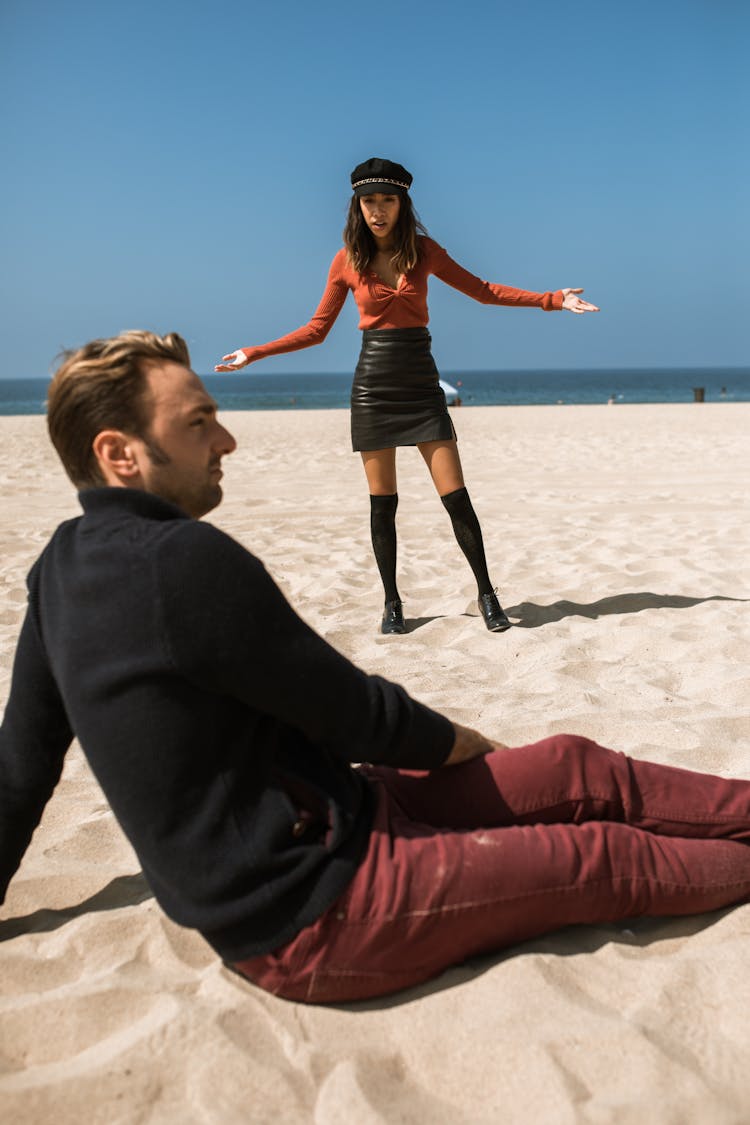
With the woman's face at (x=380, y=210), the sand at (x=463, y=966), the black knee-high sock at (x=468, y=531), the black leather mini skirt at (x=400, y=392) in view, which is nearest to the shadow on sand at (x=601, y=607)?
the sand at (x=463, y=966)

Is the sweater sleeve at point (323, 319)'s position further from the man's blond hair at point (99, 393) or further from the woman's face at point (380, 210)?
the man's blond hair at point (99, 393)

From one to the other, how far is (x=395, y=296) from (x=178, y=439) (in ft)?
9.87

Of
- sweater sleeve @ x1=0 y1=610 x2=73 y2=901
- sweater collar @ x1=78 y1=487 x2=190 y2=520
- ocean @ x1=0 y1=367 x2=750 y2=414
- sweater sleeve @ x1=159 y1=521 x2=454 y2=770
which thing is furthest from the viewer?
ocean @ x1=0 y1=367 x2=750 y2=414

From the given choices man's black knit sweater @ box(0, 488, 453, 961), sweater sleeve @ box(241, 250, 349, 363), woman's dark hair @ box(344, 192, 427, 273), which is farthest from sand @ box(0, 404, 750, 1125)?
woman's dark hair @ box(344, 192, 427, 273)

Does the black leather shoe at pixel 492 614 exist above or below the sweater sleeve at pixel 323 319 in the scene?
below

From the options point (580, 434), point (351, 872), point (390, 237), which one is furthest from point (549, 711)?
point (580, 434)

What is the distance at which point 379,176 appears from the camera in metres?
4.43

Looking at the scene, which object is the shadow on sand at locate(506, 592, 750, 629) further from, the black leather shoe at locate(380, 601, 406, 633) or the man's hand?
the man's hand

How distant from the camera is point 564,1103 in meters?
1.70

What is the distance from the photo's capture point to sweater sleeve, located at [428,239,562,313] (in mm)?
4781

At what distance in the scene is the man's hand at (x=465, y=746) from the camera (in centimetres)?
212

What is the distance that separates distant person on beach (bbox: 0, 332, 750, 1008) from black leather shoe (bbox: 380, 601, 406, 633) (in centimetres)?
262

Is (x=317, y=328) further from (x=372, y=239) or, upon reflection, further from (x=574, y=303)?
(x=574, y=303)

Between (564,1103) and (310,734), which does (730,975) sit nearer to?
(564,1103)
